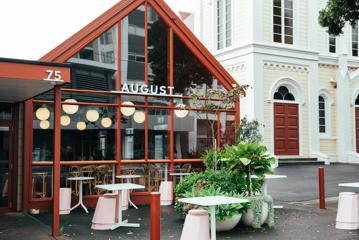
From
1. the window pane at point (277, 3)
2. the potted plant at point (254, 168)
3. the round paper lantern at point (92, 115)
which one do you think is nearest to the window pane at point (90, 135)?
the round paper lantern at point (92, 115)

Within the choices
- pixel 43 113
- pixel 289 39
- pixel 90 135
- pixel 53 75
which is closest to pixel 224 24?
pixel 289 39

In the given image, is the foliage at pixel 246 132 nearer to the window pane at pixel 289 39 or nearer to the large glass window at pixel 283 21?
the large glass window at pixel 283 21

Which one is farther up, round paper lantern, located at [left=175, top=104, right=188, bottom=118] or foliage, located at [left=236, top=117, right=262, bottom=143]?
round paper lantern, located at [left=175, top=104, right=188, bottom=118]

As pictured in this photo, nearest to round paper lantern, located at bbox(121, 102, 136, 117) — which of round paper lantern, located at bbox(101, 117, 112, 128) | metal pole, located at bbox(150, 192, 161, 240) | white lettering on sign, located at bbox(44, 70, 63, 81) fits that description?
round paper lantern, located at bbox(101, 117, 112, 128)

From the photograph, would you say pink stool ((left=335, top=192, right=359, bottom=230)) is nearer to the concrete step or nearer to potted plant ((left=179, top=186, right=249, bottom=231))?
potted plant ((left=179, top=186, right=249, bottom=231))

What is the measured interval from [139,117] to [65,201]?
319 cm

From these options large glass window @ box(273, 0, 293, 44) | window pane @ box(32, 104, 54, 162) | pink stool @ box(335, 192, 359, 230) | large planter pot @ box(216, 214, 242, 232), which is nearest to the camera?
large planter pot @ box(216, 214, 242, 232)

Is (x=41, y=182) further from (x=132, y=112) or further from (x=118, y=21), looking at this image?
(x=118, y=21)

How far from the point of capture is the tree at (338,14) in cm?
1402

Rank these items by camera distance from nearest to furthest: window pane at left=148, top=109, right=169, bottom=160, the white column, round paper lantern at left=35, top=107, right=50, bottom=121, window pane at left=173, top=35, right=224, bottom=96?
1. round paper lantern at left=35, top=107, right=50, bottom=121
2. window pane at left=148, top=109, right=169, bottom=160
3. window pane at left=173, top=35, right=224, bottom=96
4. the white column

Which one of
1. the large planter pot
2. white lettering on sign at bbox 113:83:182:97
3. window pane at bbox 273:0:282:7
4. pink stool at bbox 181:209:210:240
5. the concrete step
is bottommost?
the large planter pot

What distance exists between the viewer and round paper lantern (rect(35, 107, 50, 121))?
1193 cm

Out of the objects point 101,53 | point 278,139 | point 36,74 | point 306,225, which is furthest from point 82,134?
point 278,139

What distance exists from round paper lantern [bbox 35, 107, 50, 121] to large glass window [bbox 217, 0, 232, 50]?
1414 centimetres
